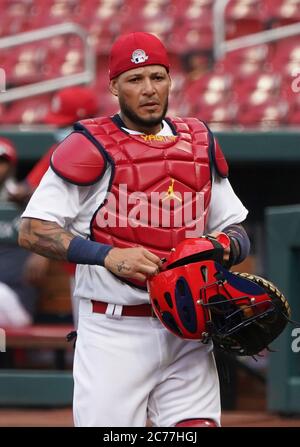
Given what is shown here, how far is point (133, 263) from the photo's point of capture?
11.0ft

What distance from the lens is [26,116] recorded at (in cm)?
941

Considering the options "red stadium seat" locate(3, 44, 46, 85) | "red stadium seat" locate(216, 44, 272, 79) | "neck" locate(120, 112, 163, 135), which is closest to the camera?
"neck" locate(120, 112, 163, 135)

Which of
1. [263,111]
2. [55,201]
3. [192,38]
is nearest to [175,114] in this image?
[263,111]

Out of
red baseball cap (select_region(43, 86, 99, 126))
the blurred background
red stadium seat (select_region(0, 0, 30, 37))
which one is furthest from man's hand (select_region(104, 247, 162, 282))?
red stadium seat (select_region(0, 0, 30, 37))

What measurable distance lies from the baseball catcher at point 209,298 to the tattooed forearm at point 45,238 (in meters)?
0.29

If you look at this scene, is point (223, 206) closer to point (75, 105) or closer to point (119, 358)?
point (119, 358)

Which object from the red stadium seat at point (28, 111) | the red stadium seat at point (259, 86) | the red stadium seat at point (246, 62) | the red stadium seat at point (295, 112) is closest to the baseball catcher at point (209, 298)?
the red stadium seat at point (295, 112)

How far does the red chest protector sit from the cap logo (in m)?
0.22

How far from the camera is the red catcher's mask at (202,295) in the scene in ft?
11.2

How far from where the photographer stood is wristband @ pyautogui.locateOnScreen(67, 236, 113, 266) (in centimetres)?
341

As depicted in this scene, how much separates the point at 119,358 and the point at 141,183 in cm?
53

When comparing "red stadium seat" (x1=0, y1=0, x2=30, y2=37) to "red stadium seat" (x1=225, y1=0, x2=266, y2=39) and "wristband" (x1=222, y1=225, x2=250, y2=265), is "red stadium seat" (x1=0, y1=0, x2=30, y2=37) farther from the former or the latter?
"wristband" (x1=222, y1=225, x2=250, y2=265)

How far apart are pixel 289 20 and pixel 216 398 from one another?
6441 mm

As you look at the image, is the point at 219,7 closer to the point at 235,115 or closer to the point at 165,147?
the point at 235,115
